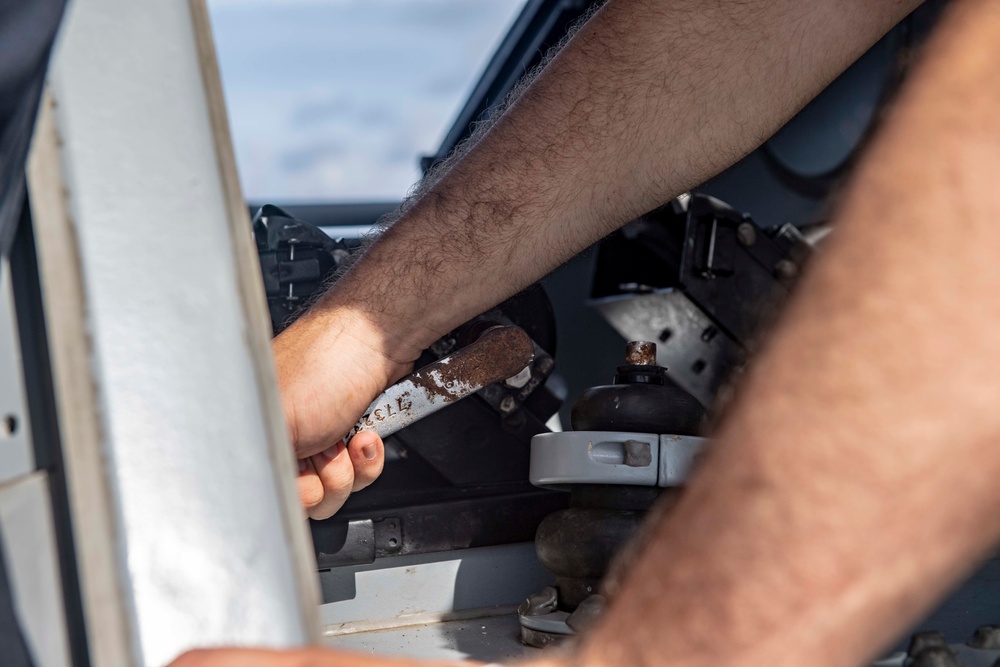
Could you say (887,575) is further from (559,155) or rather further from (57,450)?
(559,155)

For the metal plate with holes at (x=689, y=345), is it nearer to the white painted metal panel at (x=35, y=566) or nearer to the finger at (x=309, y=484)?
the finger at (x=309, y=484)

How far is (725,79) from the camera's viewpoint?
1355 mm

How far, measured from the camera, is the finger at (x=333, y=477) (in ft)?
4.51

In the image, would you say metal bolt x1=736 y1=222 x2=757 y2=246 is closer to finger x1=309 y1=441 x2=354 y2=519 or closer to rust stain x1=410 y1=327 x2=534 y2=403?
rust stain x1=410 y1=327 x2=534 y2=403

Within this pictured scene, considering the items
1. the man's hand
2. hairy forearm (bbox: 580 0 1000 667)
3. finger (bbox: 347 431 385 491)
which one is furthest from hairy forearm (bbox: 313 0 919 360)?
hairy forearm (bbox: 580 0 1000 667)

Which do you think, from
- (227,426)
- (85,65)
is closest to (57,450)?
(227,426)

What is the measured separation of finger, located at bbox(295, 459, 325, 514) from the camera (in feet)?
4.48

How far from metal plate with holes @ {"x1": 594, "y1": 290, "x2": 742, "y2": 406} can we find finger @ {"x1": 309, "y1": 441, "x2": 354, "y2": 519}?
78 cm

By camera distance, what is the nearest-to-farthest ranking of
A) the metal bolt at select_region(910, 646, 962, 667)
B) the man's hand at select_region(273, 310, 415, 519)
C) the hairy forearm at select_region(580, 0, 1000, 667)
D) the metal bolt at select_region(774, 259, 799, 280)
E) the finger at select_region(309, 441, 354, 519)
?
1. the hairy forearm at select_region(580, 0, 1000, 667)
2. the metal bolt at select_region(910, 646, 962, 667)
3. the man's hand at select_region(273, 310, 415, 519)
4. the finger at select_region(309, 441, 354, 519)
5. the metal bolt at select_region(774, 259, 799, 280)

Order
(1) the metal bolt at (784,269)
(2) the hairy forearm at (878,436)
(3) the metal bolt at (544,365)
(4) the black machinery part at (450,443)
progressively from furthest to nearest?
(1) the metal bolt at (784,269) → (3) the metal bolt at (544,365) → (4) the black machinery part at (450,443) → (2) the hairy forearm at (878,436)

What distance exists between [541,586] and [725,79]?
84 cm

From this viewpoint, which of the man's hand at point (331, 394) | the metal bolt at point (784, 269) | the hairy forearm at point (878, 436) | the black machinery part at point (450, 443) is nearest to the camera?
the hairy forearm at point (878, 436)

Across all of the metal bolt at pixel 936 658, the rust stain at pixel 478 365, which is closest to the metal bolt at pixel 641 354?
the rust stain at pixel 478 365

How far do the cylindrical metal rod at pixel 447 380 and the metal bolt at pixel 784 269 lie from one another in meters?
0.67
